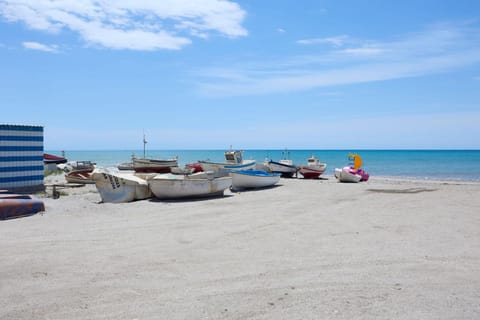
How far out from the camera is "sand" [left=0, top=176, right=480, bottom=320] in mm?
5574

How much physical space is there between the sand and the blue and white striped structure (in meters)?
5.75

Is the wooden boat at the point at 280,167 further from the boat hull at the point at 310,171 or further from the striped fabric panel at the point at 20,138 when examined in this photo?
the striped fabric panel at the point at 20,138

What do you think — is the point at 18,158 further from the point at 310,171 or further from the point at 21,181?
the point at 310,171

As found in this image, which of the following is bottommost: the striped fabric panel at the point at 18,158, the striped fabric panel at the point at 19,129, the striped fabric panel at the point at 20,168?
the striped fabric panel at the point at 20,168

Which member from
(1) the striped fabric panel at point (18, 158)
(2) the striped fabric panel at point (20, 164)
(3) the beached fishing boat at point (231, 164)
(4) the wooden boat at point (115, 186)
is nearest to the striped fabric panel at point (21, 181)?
(2) the striped fabric panel at point (20, 164)

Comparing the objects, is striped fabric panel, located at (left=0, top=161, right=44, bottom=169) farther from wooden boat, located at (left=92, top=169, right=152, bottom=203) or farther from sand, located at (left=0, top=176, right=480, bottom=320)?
sand, located at (left=0, top=176, right=480, bottom=320)

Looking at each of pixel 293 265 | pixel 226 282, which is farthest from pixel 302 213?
pixel 226 282

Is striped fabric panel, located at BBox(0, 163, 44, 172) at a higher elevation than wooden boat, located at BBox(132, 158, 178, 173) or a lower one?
higher

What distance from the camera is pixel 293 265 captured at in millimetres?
7543

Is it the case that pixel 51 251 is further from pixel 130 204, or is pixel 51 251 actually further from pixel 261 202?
pixel 261 202

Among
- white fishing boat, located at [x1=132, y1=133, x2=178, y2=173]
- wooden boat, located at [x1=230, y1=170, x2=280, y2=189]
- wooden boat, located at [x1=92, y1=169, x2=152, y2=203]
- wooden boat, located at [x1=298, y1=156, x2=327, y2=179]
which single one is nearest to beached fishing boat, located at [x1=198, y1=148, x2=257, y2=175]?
wooden boat, located at [x1=230, y1=170, x2=280, y2=189]

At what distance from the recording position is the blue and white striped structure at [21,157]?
58.4 feet

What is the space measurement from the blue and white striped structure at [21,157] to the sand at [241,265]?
5753 mm

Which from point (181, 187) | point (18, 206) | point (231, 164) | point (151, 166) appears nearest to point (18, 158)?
point (18, 206)
